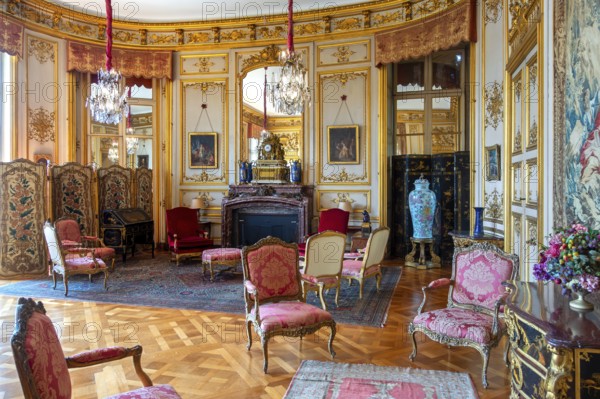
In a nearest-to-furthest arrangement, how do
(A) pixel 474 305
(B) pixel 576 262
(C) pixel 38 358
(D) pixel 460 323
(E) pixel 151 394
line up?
(C) pixel 38 358
(B) pixel 576 262
(E) pixel 151 394
(D) pixel 460 323
(A) pixel 474 305

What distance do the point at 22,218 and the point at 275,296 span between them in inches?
203

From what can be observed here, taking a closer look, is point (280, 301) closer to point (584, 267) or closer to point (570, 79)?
point (584, 267)

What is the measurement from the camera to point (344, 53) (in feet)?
28.5

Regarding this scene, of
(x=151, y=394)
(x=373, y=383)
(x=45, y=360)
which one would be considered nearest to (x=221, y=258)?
(x=373, y=383)

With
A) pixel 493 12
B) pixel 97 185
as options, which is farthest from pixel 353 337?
pixel 97 185

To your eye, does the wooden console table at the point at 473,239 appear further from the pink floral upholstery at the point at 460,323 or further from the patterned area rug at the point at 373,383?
the patterned area rug at the point at 373,383

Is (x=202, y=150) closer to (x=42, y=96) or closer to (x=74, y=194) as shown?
(x=74, y=194)

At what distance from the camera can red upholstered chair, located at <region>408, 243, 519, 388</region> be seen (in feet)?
10.3

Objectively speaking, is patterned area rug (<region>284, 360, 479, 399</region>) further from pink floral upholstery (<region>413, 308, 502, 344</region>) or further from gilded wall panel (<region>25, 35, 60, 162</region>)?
gilded wall panel (<region>25, 35, 60, 162</region>)

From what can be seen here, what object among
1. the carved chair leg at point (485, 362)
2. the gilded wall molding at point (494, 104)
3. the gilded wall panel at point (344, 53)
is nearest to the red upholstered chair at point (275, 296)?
the carved chair leg at point (485, 362)

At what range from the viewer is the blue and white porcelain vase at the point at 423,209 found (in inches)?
294

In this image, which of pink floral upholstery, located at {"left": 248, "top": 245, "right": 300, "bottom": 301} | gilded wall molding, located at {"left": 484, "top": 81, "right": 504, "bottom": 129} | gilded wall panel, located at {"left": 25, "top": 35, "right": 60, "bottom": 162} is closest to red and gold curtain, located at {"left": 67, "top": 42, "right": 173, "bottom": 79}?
gilded wall panel, located at {"left": 25, "top": 35, "right": 60, "bottom": 162}

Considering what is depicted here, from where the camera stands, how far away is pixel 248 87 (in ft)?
33.9

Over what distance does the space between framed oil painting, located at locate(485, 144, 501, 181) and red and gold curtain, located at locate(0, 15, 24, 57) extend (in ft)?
26.9
